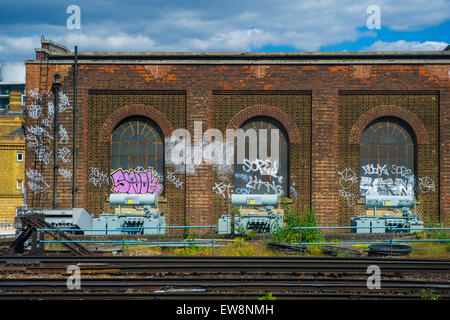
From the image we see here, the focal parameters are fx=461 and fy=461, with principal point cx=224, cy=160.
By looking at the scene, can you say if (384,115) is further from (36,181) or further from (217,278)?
(36,181)

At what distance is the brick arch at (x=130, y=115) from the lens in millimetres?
19141

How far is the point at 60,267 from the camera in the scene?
477 inches

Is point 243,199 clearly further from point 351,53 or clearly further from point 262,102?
point 351,53

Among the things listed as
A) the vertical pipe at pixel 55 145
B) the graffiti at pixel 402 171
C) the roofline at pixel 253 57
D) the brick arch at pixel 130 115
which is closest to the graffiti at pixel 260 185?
the brick arch at pixel 130 115

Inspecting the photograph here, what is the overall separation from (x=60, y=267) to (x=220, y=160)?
28.3 ft

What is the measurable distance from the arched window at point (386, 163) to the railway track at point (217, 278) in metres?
6.80

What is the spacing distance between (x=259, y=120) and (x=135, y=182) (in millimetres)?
5818

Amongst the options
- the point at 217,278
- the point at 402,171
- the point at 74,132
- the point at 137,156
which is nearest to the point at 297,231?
the point at 402,171

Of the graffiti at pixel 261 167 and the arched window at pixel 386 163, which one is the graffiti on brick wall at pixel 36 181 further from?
the arched window at pixel 386 163

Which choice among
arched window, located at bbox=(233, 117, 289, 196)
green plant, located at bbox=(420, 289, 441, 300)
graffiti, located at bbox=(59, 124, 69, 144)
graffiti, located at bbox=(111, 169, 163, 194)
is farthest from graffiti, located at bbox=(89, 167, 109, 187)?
green plant, located at bbox=(420, 289, 441, 300)

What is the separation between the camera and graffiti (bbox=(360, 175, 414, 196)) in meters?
19.2

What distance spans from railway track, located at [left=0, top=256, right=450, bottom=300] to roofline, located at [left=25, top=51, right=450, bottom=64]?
9152 mm
